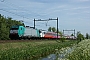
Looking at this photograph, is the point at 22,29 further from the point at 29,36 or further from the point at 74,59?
the point at 74,59

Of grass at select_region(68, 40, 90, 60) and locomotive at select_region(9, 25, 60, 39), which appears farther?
locomotive at select_region(9, 25, 60, 39)

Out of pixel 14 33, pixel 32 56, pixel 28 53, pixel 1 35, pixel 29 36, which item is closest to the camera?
pixel 28 53

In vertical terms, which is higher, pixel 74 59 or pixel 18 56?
pixel 74 59

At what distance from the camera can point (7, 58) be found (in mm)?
20109

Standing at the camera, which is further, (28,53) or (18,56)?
(28,53)

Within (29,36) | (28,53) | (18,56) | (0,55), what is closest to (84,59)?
(0,55)

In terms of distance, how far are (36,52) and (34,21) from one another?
124ft

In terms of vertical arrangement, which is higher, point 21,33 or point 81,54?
point 21,33

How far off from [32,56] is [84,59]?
72.9 ft

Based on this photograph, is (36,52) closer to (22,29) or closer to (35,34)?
(22,29)

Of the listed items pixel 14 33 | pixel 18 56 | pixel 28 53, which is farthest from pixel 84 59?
pixel 14 33

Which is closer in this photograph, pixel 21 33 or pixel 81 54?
pixel 81 54

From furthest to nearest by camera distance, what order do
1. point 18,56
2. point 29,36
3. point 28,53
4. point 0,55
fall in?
1. point 29,36
2. point 28,53
3. point 18,56
4. point 0,55

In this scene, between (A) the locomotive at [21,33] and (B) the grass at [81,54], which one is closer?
→ (B) the grass at [81,54]
